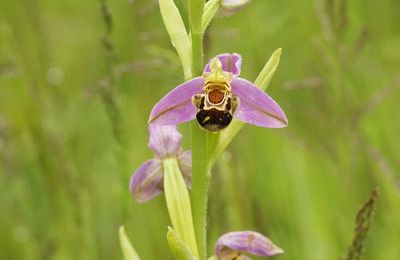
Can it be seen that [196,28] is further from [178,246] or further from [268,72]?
[178,246]

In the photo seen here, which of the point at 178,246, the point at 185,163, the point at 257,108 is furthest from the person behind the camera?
the point at 185,163

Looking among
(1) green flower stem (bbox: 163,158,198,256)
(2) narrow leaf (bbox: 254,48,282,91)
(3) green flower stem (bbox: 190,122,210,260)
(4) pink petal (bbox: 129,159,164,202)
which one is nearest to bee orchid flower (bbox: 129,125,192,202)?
(4) pink petal (bbox: 129,159,164,202)

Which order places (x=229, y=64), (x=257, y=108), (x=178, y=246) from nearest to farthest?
(x=178, y=246)
(x=257, y=108)
(x=229, y=64)

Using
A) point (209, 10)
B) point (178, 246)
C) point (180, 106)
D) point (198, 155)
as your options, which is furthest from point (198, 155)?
point (209, 10)

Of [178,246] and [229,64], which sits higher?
[229,64]

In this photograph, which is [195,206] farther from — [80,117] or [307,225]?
[80,117]

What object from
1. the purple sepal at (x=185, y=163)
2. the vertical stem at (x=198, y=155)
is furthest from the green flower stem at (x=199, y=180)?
the purple sepal at (x=185, y=163)

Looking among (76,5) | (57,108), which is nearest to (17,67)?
(57,108)
